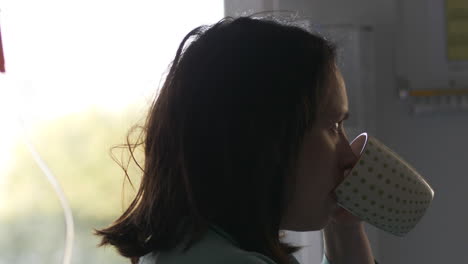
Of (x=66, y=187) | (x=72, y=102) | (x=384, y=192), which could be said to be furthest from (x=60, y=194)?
(x=384, y=192)

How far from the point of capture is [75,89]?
4.29 feet

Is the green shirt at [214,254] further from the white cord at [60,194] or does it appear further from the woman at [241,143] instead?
the white cord at [60,194]

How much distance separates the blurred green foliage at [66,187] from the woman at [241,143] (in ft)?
1.84

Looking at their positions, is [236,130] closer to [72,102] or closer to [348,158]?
[348,158]

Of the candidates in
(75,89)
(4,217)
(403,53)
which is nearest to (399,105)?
(403,53)

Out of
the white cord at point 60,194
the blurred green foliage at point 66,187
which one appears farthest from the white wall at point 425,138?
the white cord at point 60,194

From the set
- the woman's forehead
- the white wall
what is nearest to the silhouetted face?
the woman's forehead

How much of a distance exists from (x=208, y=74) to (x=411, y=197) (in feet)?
1.01

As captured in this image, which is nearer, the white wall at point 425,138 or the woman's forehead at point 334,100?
the woman's forehead at point 334,100

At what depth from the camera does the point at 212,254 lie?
2.16ft

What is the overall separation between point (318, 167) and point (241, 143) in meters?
0.10

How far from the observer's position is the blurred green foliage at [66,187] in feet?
4.22

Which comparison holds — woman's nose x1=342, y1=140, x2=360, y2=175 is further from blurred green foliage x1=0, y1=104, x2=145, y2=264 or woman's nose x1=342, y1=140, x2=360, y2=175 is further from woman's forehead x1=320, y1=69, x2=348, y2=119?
blurred green foliage x1=0, y1=104, x2=145, y2=264

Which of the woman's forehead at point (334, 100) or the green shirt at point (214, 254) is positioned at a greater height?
the woman's forehead at point (334, 100)
